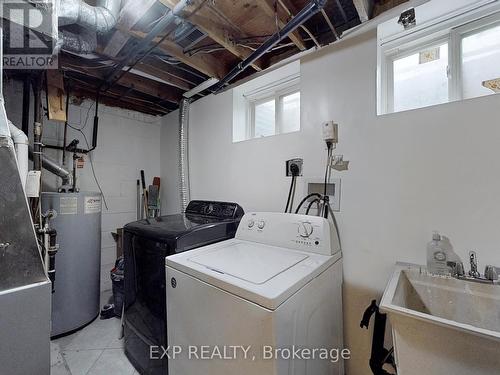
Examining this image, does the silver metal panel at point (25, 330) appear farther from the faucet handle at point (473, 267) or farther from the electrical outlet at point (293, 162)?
the faucet handle at point (473, 267)

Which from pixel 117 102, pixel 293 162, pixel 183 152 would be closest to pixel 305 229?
pixel 293 162

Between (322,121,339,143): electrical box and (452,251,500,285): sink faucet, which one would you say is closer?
(452,251,500,285): sink faucet

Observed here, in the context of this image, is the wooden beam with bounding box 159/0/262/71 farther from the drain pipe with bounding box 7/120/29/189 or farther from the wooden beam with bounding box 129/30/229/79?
the drain pipe with bounding box 7/120/29/189

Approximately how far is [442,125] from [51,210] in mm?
2658

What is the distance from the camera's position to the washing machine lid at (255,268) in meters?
0.85

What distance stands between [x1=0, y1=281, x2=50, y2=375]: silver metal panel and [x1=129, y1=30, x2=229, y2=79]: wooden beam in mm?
1466

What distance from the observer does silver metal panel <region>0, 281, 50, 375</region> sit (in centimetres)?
76

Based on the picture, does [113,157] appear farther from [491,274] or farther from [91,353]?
[491,274]

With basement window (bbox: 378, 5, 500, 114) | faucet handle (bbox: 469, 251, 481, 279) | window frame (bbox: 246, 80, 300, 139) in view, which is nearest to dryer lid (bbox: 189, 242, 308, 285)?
faucet handle (bbox: 469, 251, 481, 279)

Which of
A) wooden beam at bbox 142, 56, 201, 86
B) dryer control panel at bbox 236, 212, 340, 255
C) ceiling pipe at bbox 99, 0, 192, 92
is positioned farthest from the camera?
wooden beam at bbox 142, 56, 201, 86

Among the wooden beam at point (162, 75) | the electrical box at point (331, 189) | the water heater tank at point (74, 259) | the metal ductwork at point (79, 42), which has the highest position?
the wooden beam at point (162, 75)

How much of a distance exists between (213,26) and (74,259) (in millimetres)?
2081

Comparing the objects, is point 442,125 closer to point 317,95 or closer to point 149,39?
point 317,95

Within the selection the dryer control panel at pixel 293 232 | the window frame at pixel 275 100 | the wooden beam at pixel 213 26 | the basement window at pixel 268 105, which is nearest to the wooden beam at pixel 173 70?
the basement window at pixel 268 105
